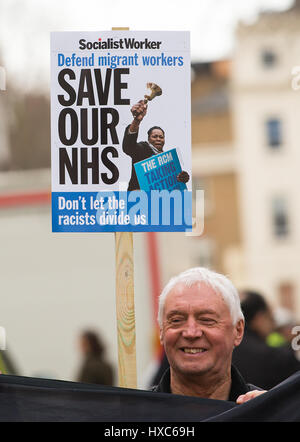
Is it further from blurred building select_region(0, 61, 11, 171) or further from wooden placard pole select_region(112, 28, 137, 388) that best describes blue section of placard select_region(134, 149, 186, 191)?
blurred building select_region(0, 61, 11, 171)

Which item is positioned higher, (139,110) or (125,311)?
(139,110)

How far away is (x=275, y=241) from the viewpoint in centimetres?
3409

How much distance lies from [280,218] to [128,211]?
31.6 m

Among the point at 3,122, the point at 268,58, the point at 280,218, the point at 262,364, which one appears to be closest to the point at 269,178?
the point at 280,218

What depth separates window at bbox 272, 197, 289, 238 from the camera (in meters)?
34.3

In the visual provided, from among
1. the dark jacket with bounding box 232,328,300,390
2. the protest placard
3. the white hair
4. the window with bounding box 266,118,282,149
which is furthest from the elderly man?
the window with bounding box 266,118,282,149

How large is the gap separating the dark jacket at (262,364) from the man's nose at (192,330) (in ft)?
7.79

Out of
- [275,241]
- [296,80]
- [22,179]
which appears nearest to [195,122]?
[275,241]

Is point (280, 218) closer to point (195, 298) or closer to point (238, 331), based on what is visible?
point (238, 331)

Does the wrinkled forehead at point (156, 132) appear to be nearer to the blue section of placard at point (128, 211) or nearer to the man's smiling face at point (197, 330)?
the blue section of placard at point (128, 211)

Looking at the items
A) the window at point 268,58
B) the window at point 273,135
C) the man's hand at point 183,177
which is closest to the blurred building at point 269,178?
the window at point 273,135

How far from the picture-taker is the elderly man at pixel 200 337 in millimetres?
3053

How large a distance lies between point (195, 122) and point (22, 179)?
24.2 m

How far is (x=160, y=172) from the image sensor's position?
3236 mm
